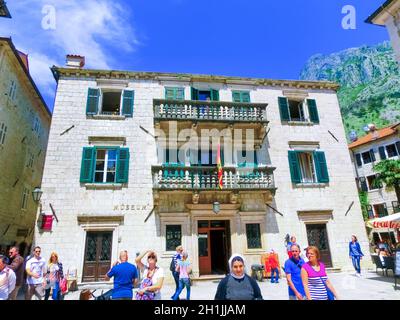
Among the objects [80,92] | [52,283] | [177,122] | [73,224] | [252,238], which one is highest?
[80,92]

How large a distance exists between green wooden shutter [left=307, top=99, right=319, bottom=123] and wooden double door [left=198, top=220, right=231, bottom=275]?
8.49 meters

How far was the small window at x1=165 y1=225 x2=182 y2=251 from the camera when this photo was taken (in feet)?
39.7

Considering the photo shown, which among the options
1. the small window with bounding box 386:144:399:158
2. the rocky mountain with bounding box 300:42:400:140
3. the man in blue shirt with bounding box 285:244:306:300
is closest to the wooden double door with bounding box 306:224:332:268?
the man in blue shirt with bounding box 285:244:306:300

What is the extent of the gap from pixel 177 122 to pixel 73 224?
7165 millimetres

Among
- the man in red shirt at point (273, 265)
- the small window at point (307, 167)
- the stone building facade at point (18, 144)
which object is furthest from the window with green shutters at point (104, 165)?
the small window at point (307, 167)

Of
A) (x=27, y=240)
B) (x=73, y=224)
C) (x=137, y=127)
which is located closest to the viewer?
(x=73, y=224)

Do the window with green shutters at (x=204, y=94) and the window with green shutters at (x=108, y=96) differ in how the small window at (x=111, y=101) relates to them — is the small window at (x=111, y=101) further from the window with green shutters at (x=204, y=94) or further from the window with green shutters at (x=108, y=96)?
the window with green shutters at (x=204, y=94)

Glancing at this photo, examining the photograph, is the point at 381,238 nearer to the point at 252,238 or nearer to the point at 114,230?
the point at 252,238

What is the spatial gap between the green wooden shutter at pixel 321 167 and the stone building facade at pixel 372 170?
16219 millimetres

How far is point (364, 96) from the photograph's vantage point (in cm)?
7994

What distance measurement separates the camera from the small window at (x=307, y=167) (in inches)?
569

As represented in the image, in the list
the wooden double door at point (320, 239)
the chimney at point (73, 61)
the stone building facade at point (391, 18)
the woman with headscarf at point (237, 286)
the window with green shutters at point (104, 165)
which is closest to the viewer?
the woman with headscarf at point (237, 286)

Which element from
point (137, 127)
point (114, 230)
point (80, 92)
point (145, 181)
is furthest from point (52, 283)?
point (80, 92)

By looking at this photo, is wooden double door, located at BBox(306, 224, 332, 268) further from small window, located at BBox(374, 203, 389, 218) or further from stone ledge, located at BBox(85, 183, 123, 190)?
small window, located at BBox(374, 203, 389, 218)
